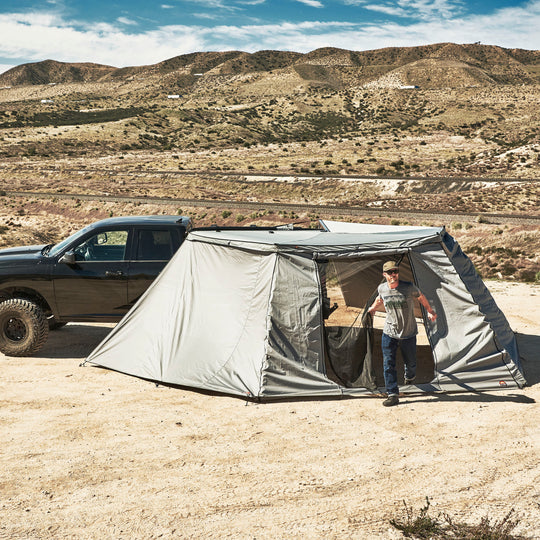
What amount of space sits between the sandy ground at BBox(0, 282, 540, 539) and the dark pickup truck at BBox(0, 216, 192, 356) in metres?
1.39

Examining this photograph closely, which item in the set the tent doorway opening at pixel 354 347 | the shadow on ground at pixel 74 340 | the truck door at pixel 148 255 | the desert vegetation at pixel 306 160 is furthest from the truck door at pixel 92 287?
the desert vegetation at pixel 306 160

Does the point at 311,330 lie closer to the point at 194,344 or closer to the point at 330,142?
the point at 194,344

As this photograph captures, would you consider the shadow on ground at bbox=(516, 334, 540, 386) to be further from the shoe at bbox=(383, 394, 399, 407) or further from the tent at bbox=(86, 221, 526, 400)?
the shoe at bbox=(383, 394, 399, 407)

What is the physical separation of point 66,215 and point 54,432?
37403mm

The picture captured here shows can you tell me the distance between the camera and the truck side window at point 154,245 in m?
11.6

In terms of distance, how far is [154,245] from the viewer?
11.7m

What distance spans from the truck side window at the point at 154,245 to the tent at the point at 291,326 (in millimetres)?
1010

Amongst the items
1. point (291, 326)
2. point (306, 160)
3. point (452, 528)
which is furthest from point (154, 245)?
point (306, 160)

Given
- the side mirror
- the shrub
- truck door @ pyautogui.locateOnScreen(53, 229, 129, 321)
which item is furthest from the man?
the side mirror

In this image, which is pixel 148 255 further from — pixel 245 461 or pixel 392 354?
pixel 245 461

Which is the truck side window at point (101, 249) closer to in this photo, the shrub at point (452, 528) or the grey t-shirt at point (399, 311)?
the grey t-shirt at point (399, 311)

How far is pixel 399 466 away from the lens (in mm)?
7312

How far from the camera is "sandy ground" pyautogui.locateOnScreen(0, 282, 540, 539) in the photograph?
616cm

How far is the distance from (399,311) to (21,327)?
23.0 feet
